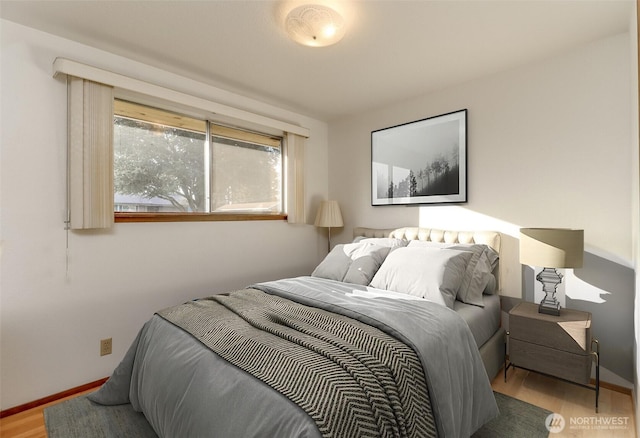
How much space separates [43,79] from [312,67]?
1.90 meters

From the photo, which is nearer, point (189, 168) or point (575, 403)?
point (575, 403)

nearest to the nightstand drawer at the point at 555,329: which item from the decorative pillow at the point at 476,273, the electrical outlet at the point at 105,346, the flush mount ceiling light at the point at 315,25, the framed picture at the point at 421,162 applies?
the decorative pillow at the point at 476,273

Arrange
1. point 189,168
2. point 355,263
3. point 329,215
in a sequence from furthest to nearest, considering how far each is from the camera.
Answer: point 329,215 → point 189,168 → point 355,263

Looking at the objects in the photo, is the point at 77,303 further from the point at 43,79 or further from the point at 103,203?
the point at 43,79

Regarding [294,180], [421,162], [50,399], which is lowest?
[50,399]

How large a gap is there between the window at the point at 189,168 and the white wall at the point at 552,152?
167 cm

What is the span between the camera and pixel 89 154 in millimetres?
2232

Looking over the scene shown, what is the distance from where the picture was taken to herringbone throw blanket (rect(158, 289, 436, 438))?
1.05 metres

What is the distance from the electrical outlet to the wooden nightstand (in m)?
2.92

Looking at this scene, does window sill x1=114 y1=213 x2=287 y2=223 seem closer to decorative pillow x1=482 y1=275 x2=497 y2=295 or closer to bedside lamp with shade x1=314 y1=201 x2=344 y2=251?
bedside lamp with shade x1=314 y1=201 x2=344 y2=251

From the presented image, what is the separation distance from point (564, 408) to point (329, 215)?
255 centimetres

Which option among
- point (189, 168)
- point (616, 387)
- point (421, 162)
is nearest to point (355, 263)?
point (421, 162)

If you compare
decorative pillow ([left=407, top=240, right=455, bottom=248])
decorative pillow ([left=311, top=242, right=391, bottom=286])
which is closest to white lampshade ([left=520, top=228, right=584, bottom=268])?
decorative pillow ([left=407, top=240, right=455, bottom=248])

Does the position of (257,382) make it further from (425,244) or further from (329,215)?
(329,215)
